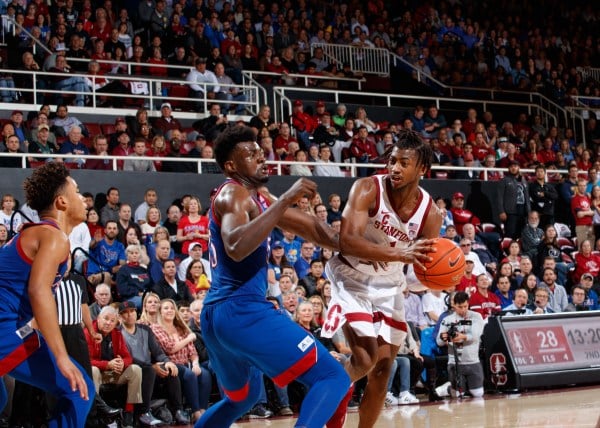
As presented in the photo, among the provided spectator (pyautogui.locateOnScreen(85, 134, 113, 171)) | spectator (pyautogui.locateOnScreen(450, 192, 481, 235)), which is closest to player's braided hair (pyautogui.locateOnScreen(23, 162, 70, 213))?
spectator (pyautogui.locateOnScreen(85, 134, 113, 171))

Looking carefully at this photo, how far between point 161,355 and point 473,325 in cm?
414

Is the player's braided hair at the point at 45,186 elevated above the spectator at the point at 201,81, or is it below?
below

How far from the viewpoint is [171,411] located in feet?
32.2

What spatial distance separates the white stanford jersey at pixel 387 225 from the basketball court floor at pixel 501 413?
2288 mm

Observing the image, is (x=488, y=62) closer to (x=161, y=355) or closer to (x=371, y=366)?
(x=161, y=355)

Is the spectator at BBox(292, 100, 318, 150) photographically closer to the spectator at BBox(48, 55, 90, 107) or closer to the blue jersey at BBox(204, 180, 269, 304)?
the spectator at BBox(48, 55, 90, 107)

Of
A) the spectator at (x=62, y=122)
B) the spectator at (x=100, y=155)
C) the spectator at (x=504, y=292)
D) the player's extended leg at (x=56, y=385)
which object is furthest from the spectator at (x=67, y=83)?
the player's extended leg at (x=56, y=385)

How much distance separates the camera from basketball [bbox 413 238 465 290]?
553 cm

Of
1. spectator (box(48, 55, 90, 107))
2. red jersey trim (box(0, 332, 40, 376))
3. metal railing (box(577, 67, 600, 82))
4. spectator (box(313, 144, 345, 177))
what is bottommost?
red jersey trim (box(0, 332, 40, 376))

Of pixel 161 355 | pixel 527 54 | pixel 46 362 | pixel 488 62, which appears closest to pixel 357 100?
pixel 488 62

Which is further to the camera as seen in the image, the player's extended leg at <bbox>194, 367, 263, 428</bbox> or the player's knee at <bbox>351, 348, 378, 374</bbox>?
the player's knee at <bbox>351, 348, 378, 374</bbox>

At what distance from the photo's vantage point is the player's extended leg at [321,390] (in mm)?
4555

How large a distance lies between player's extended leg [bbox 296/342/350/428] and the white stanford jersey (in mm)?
1581

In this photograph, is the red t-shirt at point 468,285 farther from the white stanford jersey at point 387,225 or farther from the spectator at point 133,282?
the white stanford jersey at point 387,225
